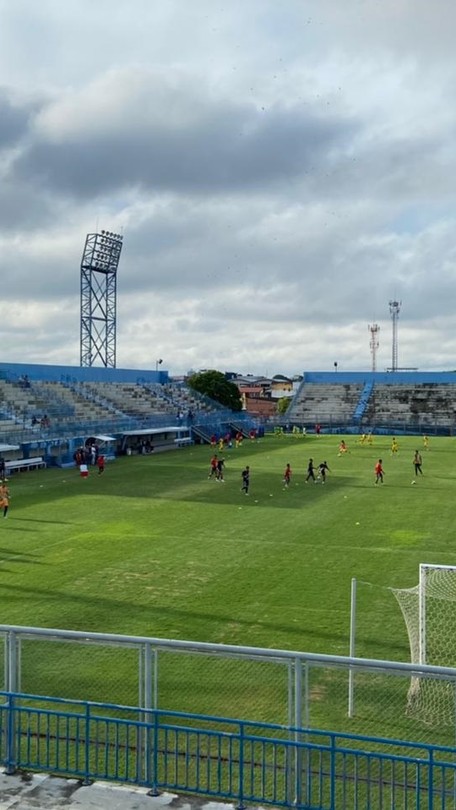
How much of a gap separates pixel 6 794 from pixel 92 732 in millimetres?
2344

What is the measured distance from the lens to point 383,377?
97750mm

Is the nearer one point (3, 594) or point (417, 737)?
point (417, 737)

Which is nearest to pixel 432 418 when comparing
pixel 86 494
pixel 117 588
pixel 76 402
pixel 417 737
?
pixel 76 402

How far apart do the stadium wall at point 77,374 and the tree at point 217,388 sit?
48.1ft

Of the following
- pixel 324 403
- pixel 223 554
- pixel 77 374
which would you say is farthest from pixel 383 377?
pixel 223 554

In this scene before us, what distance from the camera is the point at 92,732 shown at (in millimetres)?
10781

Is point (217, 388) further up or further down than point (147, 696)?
further up

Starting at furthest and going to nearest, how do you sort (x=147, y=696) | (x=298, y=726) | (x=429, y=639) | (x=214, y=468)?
1. (x=214, y=468)
2. (x=429, y=639)
3. (x=147, y=696)
4. (x=298, y=726)

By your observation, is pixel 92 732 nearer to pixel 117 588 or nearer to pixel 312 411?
pixel 117 588

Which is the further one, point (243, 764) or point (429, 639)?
point (429, 639)

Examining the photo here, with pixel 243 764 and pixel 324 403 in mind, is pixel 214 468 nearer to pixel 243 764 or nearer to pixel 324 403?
pixel 243 764

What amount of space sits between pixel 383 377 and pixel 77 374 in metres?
44.2

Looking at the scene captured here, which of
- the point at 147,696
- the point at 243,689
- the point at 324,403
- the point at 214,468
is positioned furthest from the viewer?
the point at 324,403

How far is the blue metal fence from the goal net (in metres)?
1.14
